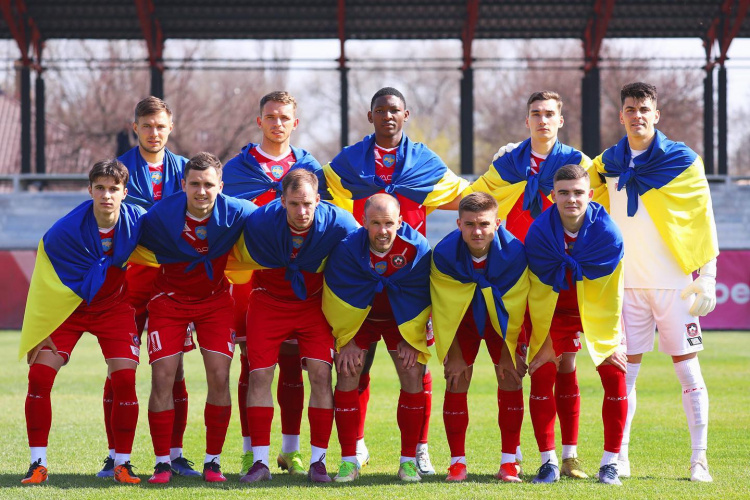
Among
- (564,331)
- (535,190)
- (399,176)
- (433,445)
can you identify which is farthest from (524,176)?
(433,445)

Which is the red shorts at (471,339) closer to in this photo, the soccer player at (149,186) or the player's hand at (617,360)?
the player's hand at (617,360)

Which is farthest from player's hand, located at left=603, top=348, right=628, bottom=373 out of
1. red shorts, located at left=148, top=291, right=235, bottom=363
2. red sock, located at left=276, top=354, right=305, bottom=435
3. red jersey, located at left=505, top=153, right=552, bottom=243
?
red shorts, located at left=148, top=291, right=235, bottom=363

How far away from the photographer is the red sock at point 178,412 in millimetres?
5836

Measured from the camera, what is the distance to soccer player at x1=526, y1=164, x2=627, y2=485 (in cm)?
534

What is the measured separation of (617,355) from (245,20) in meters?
16.1

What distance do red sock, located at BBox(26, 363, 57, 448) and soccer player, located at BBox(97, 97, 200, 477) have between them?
50cm

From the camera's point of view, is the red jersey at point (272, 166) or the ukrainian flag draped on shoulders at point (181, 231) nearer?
the ukrainian flag draped on shoulders at point (181, 231)

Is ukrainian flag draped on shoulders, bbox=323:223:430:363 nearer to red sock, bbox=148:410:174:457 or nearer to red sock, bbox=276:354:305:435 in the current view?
red sock, bbox=276:354:305:435

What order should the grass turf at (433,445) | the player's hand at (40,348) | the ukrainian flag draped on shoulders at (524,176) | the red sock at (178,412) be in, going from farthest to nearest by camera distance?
the ukrainian flag draped on shoulders at (524,176), the red sock at (178,412), the player's hand at (40,348), the grass turf at (433,445)

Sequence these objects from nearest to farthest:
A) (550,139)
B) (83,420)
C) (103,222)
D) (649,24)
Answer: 1. (103,222)
2. (550,139)
3. (83,420)
4. (649,24)

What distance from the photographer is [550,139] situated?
19.7 ft

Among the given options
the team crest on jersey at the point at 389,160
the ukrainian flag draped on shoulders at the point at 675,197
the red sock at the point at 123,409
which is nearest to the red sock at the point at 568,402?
the ukrainian flag draped on shoulders at the point at 675,197

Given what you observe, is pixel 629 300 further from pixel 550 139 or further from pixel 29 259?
pixel 29 259

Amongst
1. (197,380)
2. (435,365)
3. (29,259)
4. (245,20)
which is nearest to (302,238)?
(197,380)
